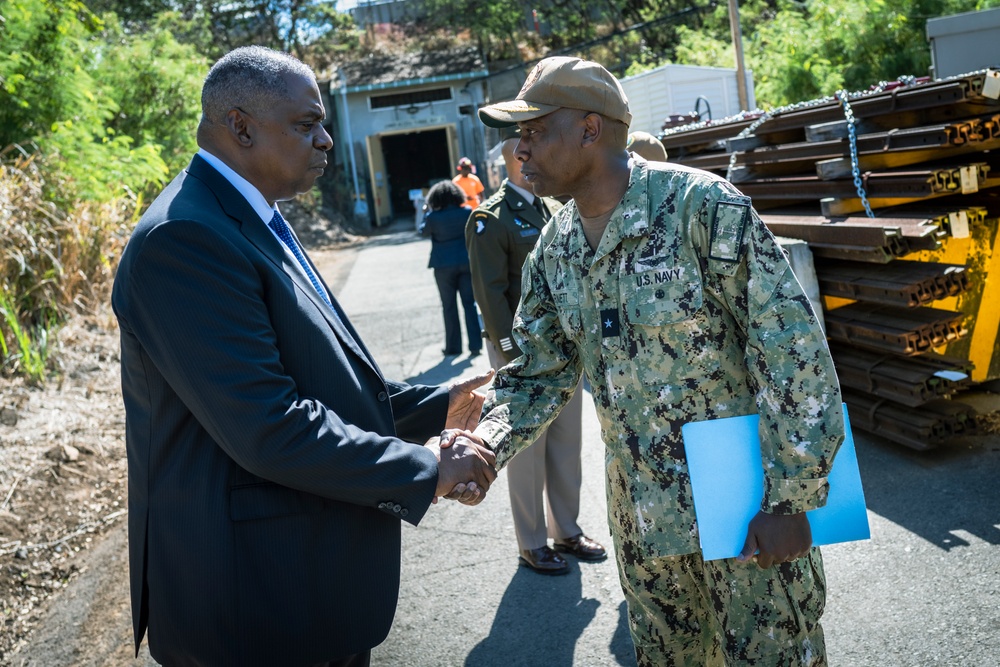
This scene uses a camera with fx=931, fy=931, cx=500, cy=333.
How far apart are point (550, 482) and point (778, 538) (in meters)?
2.66

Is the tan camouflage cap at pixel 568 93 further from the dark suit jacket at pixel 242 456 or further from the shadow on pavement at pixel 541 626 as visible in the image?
the shadow on pavement at pixel 541 626

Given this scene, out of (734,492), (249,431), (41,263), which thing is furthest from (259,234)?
(41,263)

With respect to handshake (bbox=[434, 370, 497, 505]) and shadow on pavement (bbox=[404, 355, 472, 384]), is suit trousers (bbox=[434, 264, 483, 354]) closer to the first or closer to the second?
shadow on pavement (bbox=[404, 355, 472, 384])

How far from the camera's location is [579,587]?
4.64 m

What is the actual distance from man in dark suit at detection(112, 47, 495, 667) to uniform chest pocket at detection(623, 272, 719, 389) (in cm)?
68

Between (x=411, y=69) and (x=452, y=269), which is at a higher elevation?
(x=411, y=69)

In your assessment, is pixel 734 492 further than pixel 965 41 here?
No

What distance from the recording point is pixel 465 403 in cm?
328

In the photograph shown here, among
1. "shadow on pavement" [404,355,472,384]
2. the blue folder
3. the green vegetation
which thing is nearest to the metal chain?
the blue folder

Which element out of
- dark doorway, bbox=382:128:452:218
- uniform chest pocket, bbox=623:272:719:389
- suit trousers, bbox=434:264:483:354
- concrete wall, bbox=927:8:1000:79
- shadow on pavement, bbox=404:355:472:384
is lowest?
shadow on pavement, bbox=404:355:472:384

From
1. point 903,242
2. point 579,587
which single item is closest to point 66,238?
point 579,587

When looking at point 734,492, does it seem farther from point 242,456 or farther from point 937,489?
point 937,489

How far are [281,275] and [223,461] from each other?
19.3 inches

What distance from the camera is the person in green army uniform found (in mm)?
2410
